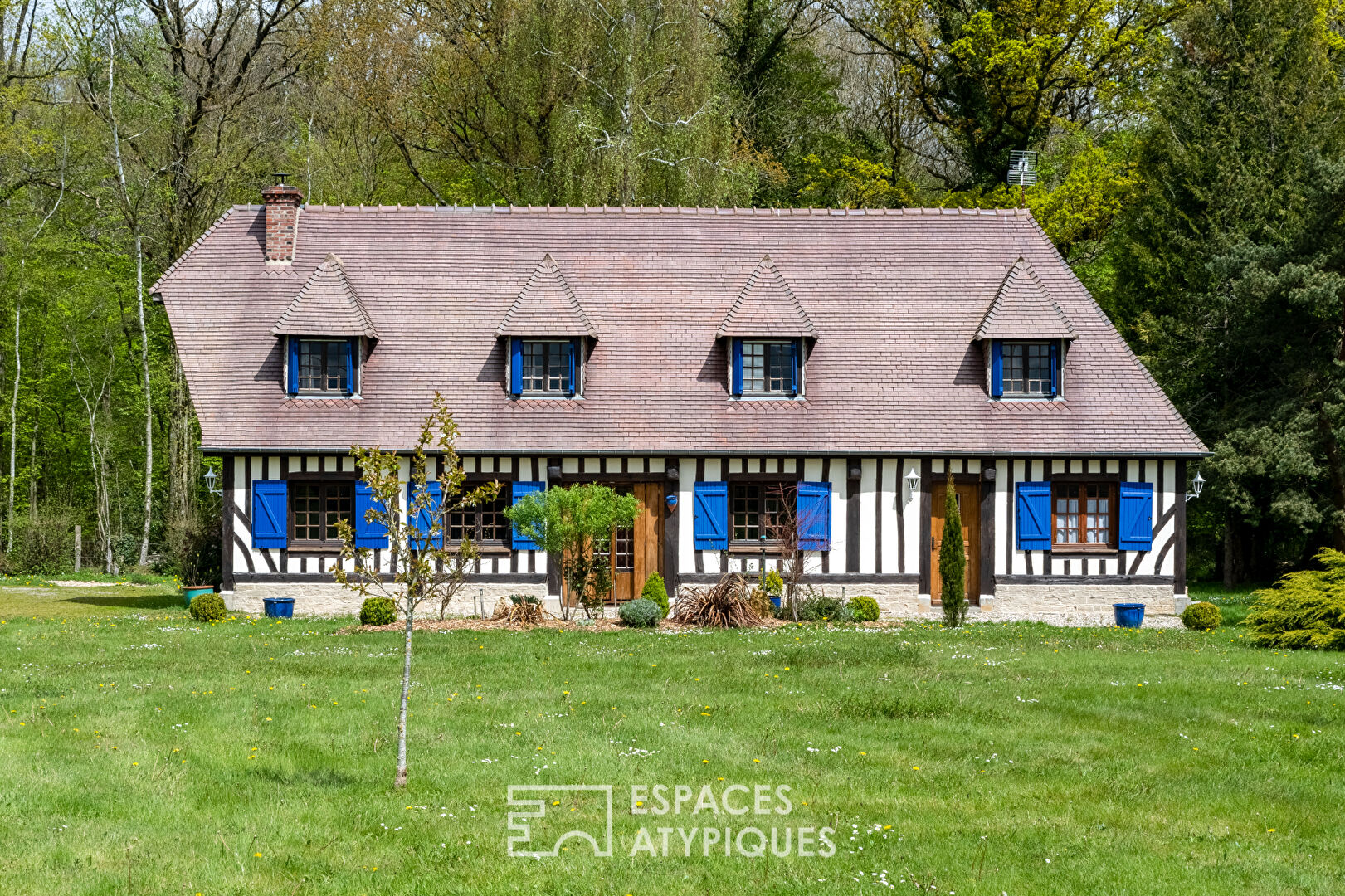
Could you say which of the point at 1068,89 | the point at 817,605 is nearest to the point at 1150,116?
the point at 1068,89

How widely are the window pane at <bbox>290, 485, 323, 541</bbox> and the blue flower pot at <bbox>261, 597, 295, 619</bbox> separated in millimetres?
1257

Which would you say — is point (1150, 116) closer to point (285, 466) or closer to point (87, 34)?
point (285, 466)

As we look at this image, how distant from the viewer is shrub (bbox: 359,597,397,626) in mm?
19719

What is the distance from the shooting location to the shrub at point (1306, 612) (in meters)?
17.5

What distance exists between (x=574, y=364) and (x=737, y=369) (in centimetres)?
286

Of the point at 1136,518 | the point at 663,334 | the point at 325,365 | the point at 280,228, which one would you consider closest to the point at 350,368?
the point at 325,365

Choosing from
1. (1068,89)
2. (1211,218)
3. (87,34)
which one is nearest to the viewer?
(1211,218)

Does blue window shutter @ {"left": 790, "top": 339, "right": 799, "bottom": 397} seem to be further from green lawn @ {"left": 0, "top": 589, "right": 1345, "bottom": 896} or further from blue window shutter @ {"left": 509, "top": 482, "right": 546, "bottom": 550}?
green lawn @ {"left": 0, "top": 589, "right": 1345, "bottom": 896}

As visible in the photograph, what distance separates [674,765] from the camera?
10.3 meters

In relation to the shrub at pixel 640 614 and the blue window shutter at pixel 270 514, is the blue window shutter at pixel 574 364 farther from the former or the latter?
the blue window shutter at pixel 270 514

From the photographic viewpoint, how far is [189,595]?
23.7 metres

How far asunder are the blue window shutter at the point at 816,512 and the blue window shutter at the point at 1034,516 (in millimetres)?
3276

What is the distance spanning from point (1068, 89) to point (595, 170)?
45.6 ft

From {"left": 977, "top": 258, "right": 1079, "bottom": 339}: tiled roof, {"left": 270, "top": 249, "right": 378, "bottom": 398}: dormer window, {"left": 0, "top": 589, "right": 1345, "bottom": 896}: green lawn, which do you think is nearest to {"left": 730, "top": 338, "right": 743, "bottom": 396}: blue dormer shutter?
{"left": 977, "top": 258, "right": 1079, "bottom": 339}: tiled roof
